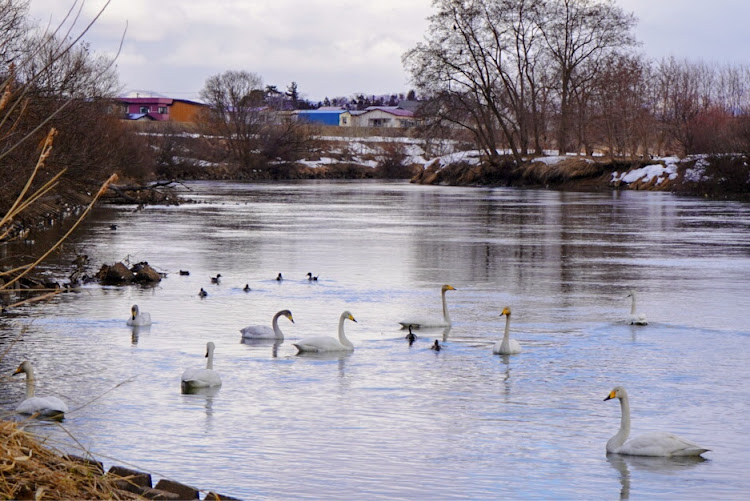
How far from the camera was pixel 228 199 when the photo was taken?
2079 inches

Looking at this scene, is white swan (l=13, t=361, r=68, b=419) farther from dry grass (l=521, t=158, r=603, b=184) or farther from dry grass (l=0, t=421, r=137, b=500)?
dry grass (l=521, t=158, r=603, b=184)

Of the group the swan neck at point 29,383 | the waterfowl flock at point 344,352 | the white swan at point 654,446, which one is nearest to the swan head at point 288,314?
the waterfowl flock at point 344,352

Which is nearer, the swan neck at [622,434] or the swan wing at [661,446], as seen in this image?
the swan wing at [661,446]

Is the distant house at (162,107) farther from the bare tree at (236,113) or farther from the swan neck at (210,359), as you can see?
the swan neck at (210,359)

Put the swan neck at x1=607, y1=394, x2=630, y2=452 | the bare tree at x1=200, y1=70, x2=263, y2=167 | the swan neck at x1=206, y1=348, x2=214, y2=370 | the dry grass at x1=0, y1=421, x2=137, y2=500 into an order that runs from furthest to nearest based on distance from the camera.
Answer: the bare tree at x1=200, y1=70, x2=263, y2=167
the swan neck at x1=206, y1=348, x2=214, y2=370
the swan neck at x1=607, y1=394, x2=630, y2=452
the dry grass at x1=0, y1=421, x2=137, y2=500

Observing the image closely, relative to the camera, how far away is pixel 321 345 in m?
12.9

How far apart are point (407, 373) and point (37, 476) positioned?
24.6 ft

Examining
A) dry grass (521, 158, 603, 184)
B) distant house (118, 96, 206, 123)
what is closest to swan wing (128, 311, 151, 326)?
dry grass (521, 158, 603, 184)

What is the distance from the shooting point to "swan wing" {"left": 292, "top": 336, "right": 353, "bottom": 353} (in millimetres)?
12820

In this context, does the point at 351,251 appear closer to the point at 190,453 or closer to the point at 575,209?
the point at 190,453

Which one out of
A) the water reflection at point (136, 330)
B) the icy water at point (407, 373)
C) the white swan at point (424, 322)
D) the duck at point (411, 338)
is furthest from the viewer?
the white swan at point (424, 322)

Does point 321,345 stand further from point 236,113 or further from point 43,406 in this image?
point 236,113

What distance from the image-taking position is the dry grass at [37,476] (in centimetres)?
434

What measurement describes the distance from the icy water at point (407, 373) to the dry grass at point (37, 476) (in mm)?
1050
